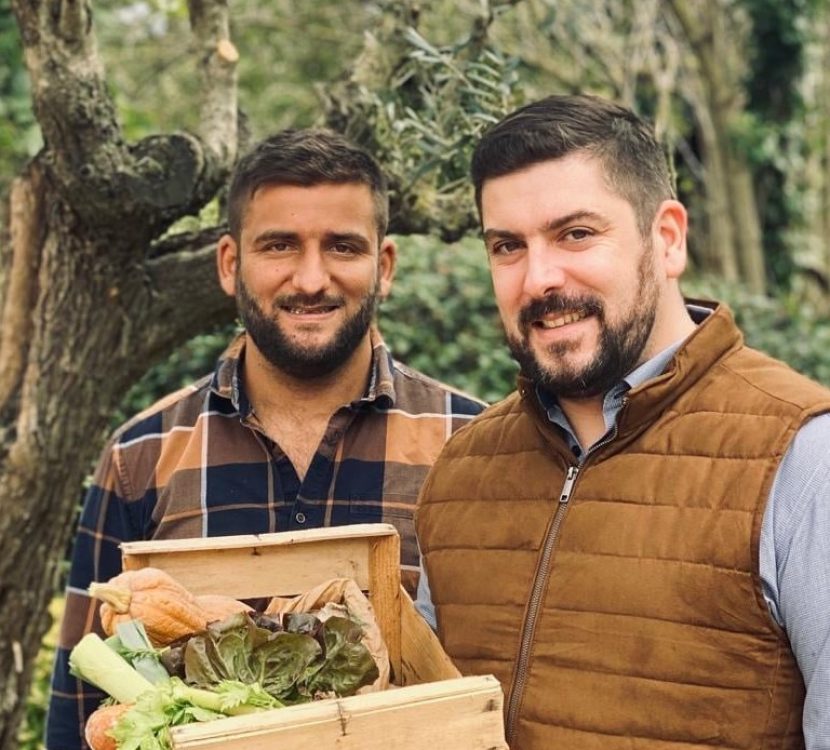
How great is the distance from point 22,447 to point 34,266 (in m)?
0.60

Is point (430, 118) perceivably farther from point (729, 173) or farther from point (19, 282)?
point (729, 173)

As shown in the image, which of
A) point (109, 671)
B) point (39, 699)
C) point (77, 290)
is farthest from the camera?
point (39, 699)

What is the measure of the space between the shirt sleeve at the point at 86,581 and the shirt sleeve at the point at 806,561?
1875mm

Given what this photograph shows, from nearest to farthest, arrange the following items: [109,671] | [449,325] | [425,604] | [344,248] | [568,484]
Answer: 1. [109,671]
2. [568,484]
3. [425,604]
4. [344,248]
5. [449,325]

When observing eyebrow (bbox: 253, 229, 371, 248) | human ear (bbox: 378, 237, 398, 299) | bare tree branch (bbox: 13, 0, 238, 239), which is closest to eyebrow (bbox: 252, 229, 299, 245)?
eyebrow (bbox: 253, 229, 371, 248)

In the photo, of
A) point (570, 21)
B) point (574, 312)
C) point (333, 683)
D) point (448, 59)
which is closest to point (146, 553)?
point (333, 683)

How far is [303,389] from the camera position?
325 cm

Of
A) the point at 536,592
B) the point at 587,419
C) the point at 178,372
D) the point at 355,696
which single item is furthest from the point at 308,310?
the point at 178,372

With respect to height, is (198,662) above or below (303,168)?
below

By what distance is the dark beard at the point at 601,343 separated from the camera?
2.21 m

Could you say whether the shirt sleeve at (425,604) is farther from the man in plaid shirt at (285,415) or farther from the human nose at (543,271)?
the human nose at (543,271)

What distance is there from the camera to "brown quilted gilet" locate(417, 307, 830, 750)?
1970mm

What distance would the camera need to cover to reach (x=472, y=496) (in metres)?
2.46

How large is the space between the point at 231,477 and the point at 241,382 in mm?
281
